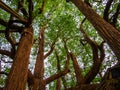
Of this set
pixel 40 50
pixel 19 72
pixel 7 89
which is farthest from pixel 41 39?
pixel 7 89

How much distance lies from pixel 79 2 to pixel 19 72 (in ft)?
10.5

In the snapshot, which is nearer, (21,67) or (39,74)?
(21,67)

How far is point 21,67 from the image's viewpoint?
5.05 metres

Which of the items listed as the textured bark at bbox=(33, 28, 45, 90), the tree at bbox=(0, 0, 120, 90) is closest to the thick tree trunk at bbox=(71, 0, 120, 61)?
the tree at bbox=(0, 0, 120, 90)

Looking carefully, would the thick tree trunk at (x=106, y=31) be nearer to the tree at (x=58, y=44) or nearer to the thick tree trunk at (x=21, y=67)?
the tree at (x=58, y=44)

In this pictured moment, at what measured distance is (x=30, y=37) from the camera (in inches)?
257

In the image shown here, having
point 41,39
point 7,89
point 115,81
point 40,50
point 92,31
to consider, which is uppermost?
point 92,31

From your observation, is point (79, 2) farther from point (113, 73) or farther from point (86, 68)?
point (86, 68)

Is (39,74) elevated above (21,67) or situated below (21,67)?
above

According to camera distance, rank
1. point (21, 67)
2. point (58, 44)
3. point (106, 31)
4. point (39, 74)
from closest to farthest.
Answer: point (106, 31) < point (21, 67) < point (39, 74) < point (58, 44)

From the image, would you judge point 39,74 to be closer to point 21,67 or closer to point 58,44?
point 21,67

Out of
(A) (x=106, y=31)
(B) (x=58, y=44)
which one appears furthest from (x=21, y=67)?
(B) (x=58, y=44)

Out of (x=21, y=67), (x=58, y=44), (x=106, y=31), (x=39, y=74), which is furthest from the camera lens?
(x=58, y=44)

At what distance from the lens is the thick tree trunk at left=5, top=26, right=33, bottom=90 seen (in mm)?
4528
